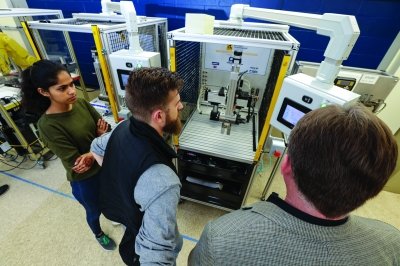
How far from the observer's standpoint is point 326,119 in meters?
0.49

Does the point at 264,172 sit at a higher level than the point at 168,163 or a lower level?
lower

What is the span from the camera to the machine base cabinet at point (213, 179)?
157cm

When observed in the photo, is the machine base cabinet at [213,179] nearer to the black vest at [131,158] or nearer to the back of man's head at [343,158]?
the black vest at [131,158]

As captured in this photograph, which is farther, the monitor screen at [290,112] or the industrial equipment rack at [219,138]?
the industrial equipment rack at [219,138]

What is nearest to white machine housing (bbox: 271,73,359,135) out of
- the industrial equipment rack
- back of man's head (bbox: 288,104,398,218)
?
the industrial equipment rack

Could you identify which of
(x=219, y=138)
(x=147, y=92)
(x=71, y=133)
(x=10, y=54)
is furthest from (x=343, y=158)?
(x=10, y=54)

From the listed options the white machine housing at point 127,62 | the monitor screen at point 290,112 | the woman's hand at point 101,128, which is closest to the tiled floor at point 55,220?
the monitor screen at point 290,112

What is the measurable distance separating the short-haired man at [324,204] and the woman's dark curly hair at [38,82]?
1.29 meters

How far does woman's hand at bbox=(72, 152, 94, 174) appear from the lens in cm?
116

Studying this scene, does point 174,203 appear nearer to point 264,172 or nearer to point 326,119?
point 326,119

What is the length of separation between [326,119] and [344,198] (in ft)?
0.67

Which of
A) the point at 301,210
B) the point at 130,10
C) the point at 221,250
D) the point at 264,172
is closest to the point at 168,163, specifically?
the point at 221,250

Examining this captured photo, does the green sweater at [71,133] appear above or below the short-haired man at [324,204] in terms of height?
below

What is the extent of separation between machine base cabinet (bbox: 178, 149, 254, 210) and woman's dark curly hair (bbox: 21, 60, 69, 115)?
101 centimetres
